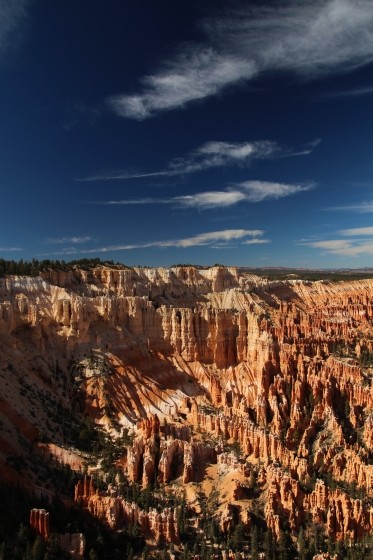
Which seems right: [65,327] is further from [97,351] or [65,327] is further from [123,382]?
[123,382]

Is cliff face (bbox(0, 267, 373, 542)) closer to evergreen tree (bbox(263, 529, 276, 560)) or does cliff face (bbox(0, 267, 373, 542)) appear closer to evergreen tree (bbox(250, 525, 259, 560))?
evergreen tree (bbox(263, 529, 276, 560))

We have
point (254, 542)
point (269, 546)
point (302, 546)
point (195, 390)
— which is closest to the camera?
point (254, 542)

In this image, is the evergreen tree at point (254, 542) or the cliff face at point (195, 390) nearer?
the evergreen tree at point (254, 542)

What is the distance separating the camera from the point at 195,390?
62844 mm

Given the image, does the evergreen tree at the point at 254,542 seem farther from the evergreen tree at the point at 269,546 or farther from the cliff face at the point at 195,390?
the cliff face at the point at 195,390

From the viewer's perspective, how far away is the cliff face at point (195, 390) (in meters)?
41.2

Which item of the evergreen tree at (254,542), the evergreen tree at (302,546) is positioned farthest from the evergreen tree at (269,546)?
the evergreen tree at (302,546)

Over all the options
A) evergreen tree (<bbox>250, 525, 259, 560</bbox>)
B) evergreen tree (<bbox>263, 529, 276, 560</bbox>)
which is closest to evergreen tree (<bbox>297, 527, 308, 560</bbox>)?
evergreen tree (<bbox>263, 529, 276, 560</bbox>)

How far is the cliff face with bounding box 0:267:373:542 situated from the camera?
1622 inches

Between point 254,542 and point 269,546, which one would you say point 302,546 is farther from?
point 254,542

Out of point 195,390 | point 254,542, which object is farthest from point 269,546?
point 195,390

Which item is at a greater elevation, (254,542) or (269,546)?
(254,542)

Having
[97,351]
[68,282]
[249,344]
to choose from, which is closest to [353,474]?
[249,344]

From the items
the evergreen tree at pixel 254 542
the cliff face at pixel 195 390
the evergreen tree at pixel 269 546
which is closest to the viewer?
the evergreen tree at pixel 254 542
